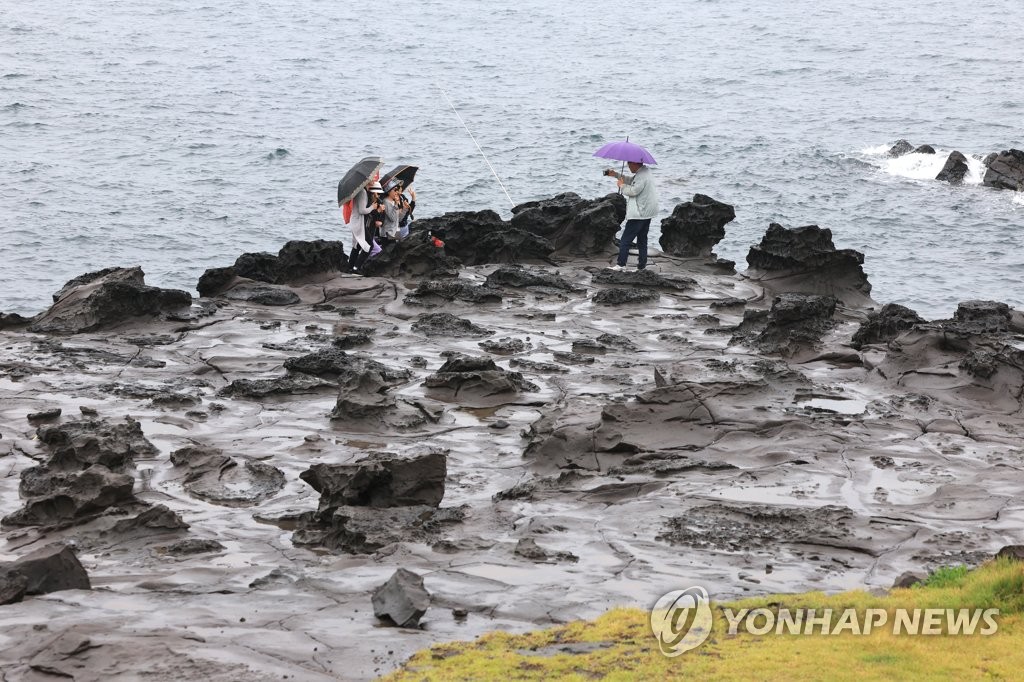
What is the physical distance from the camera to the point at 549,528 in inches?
372

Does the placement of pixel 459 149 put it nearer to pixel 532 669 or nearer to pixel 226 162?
pixel 226 162

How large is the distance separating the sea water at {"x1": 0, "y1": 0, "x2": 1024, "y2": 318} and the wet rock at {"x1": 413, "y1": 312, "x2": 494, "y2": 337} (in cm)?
1031

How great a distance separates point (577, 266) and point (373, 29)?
1711 inches

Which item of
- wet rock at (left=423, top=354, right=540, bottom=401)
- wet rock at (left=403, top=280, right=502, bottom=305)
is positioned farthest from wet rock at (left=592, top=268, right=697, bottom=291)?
wet rock at (left=423, top=354, right=540, bottom=401)

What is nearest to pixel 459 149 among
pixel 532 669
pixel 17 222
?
pixel 17 222

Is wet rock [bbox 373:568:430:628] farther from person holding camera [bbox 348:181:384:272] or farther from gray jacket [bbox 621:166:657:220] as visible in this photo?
gray jacket [bbox 621:166:657:220]

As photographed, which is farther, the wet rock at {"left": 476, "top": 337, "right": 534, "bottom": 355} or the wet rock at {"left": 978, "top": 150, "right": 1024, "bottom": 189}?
the wet rock at {"left": 978, "top": 150, "right": 1024, "bottom": 189}

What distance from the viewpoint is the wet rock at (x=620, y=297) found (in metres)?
17.7

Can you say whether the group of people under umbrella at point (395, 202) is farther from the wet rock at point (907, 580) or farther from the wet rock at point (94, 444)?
the wet rock at point (907, 580)

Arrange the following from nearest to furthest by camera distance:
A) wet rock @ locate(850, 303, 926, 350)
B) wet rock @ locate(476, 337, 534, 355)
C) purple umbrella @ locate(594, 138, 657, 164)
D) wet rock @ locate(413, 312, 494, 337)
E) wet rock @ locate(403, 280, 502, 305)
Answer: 1. wet rock @ locate(476, 337, 534, 355)
2. wet rock @ locate(850, 303, 926, 350)
3. wet rock @ locate(413, 312, 494, 337)
4. wet rock @ locate(403, 280, 502, 305)
5. purple umbrella @ locate(594, 138, 657, 164)

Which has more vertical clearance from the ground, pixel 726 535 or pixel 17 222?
pixel 726 535

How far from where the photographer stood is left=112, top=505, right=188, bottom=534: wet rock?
927cm

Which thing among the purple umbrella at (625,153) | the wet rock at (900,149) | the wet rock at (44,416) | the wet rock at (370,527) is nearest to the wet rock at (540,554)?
the wet rock at (370,527)
